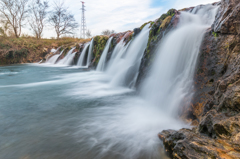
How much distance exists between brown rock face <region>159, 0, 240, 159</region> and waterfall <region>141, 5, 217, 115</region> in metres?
0.25

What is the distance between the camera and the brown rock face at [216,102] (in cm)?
146

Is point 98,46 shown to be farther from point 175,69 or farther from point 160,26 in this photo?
point 175,69

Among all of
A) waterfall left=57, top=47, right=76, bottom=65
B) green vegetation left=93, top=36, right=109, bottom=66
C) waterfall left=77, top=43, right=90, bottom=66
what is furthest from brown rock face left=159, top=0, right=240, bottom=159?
waterfall left=57, top=47, right=76, bottom=65

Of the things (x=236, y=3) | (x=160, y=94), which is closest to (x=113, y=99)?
(x=160, y=94)

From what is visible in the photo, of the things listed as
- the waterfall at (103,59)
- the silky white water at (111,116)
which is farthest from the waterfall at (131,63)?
the waterfall at (103,59)

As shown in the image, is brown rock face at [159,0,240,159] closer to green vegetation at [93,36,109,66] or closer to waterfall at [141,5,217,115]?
waterfall at [141,5,217,115]

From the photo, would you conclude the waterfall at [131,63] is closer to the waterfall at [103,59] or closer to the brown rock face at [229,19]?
the waterfall at [103,59]

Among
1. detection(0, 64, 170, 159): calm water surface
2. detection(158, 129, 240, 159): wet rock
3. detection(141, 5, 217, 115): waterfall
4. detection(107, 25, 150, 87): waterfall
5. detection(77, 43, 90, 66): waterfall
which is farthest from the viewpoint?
detection(77, 43, 90, 66): waterfall

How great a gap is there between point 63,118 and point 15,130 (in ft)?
2.91

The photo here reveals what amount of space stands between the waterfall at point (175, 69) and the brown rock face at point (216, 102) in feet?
0.82

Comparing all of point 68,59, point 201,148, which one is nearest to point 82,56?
point 68,59

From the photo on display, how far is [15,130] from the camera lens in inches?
109

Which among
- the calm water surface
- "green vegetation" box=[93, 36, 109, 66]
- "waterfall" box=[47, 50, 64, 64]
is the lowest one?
the calm water surface

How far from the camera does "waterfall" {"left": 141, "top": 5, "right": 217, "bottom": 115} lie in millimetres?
3225
